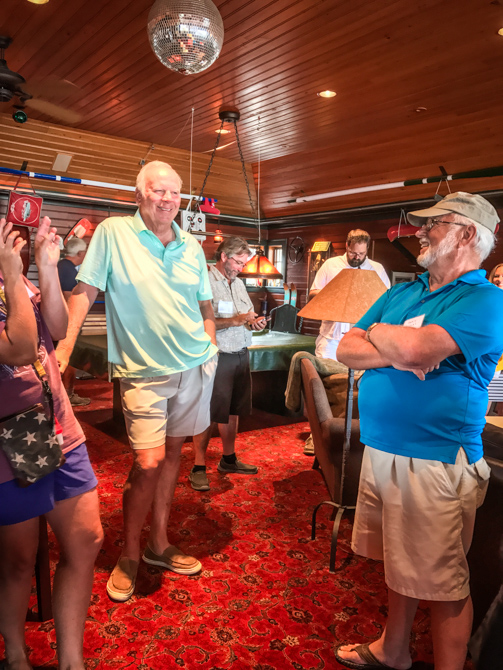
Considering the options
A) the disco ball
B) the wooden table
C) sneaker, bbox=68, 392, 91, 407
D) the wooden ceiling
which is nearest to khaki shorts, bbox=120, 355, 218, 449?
the disco ball

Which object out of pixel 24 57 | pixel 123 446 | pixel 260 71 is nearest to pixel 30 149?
pixel 24 57

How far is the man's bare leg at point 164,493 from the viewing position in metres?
2.35

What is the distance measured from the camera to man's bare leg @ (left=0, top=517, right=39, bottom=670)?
4.78 ft

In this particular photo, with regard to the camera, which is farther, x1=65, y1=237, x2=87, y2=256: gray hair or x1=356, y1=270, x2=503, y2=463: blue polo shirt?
x1=65, y1=237, x2=87, y2=256: gray hair

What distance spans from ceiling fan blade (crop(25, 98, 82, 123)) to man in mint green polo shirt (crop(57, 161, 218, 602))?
4.58 meters

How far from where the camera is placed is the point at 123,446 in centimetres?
420

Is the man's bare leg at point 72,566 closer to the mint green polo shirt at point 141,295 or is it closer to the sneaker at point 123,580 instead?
the sneaker at point 123,580

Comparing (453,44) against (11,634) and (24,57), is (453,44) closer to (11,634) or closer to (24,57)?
(24,57)

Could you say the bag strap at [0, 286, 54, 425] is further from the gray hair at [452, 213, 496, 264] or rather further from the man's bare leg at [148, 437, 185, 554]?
the gray hair at [452, 213, 496, 264]

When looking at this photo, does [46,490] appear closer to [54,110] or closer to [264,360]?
[264,360]

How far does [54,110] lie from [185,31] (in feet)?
13.5

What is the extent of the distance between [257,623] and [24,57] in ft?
16.4

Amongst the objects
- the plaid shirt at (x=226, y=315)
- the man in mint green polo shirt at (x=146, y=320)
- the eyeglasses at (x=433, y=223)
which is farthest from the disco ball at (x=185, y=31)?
the eyeglasses at (x=433, y=223)

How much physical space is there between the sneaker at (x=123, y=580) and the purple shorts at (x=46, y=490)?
2.82 ft
